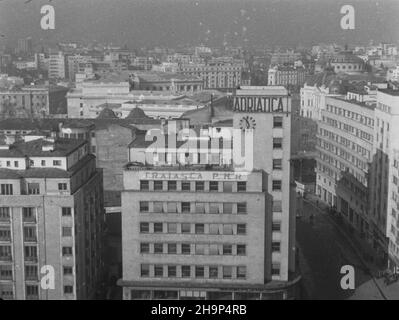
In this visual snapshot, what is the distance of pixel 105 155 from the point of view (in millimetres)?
13047

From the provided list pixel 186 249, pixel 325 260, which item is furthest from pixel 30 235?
pixel 325 260

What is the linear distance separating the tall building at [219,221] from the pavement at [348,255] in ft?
4.67

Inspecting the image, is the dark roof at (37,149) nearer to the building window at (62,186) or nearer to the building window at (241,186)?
the building window at (62,186)

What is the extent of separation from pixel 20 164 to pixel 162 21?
1218cm

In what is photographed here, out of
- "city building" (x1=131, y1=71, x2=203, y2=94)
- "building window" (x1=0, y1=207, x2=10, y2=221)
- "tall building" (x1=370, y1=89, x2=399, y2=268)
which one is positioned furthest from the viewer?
"city building" (x1=131, y1=71, x2=203, y2=94)

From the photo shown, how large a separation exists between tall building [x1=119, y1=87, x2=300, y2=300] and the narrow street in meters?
1.20

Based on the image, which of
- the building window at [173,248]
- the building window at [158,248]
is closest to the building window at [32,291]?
the building window at [158,248]

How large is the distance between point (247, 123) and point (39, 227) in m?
2.57

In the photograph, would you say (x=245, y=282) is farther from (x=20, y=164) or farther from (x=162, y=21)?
(x=162, y=21)

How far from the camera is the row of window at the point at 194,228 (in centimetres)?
850

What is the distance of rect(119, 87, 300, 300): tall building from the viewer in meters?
8.50

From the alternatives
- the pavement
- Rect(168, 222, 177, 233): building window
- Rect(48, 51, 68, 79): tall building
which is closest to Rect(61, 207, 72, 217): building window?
Rect(168, 222, 177, 233): building window

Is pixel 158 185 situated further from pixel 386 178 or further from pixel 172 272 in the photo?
pixel 386 178

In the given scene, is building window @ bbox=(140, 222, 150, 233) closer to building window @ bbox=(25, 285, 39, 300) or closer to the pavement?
building window @ bbox=(25, 285, 39, 300)
